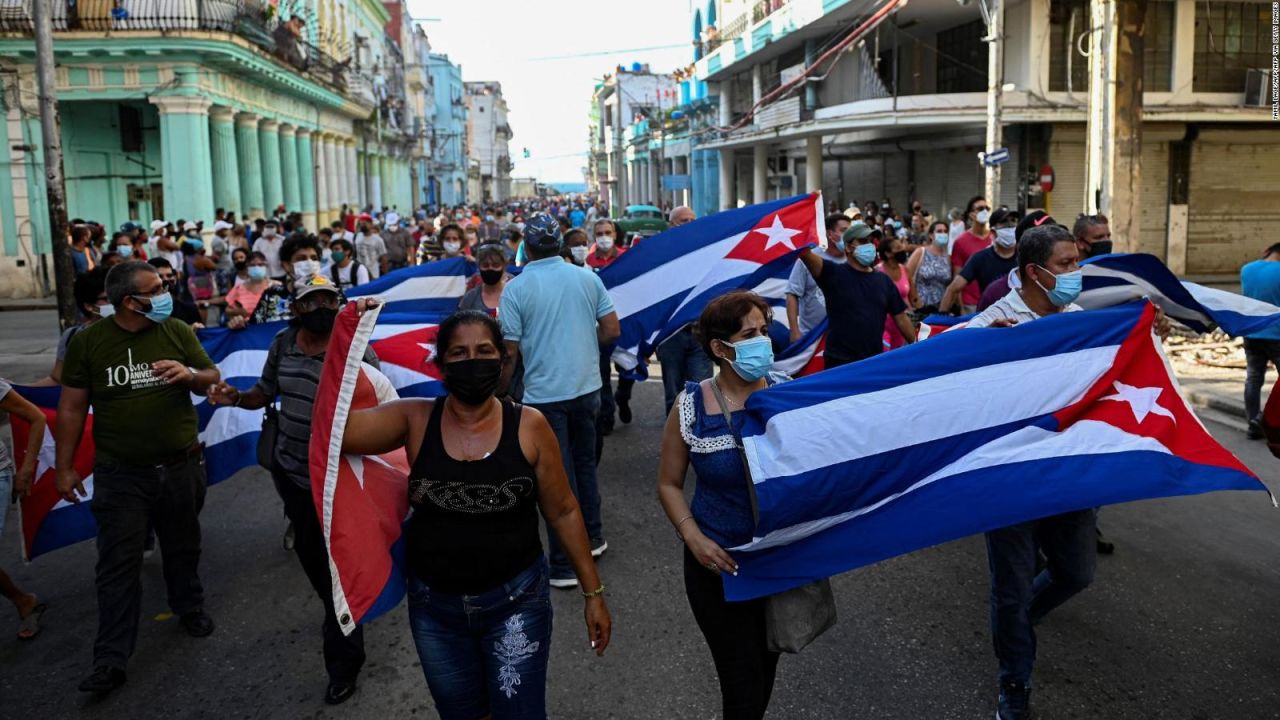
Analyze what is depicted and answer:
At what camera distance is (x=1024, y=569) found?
12.8 ft

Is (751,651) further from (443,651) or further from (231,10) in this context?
(231,10)

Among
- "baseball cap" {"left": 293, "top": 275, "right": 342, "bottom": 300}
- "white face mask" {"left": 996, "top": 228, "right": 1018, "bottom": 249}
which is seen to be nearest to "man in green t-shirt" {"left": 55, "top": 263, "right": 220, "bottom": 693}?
"baseball cap" {"left": 293, "top": 275, "right": 342, "bottom": 300}

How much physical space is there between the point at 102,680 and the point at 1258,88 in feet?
83.2

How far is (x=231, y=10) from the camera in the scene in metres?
24.4

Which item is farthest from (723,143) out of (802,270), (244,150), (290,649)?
(290,649)

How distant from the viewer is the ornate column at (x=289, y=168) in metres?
33.0

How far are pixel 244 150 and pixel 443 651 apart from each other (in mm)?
27848

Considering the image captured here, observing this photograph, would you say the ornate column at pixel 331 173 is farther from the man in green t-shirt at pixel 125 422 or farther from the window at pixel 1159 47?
the man in green t-shirt at pixel 125 422

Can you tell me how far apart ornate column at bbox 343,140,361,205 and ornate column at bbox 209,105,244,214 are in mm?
17114

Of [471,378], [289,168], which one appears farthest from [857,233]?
[289,168]

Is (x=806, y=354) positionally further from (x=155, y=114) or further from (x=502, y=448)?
(x=155, y=114)

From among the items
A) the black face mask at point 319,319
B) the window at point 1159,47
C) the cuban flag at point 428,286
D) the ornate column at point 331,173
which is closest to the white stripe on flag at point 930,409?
the black face mask at point 319,319

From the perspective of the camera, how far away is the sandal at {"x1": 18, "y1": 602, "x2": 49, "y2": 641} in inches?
204

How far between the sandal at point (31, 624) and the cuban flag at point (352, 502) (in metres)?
3.01
